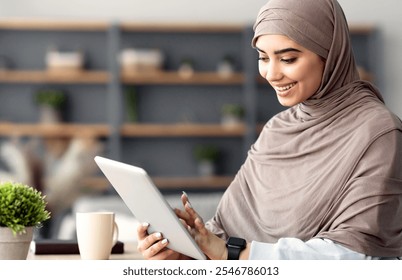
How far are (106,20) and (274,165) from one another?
4.95 m

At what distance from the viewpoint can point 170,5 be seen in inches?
265

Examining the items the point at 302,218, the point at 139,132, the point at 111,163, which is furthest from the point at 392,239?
the point at 139,132

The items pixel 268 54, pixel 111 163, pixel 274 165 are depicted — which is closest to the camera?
pixel 111 163

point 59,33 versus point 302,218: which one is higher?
point 59,33

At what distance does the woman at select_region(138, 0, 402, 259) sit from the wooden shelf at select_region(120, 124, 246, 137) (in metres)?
4.58

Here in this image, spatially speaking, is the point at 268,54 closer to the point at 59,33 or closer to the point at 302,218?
the point at 302,218

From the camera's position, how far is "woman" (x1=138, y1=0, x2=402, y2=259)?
1.61m

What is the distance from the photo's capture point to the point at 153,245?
163 cm

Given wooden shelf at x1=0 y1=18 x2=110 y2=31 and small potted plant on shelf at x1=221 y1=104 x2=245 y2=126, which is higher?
wooden shelf at x1=0 y1=18 x2=110 y2=31

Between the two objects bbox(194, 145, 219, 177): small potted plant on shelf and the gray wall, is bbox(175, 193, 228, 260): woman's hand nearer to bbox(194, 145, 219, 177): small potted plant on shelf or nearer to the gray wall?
bbox(194, 145, 219, 177): small potted plant on shelf

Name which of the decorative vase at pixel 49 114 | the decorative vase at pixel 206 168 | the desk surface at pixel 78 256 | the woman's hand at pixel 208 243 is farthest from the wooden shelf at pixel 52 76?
the woman's hand at pixel 208 243

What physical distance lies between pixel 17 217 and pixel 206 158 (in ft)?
17.0

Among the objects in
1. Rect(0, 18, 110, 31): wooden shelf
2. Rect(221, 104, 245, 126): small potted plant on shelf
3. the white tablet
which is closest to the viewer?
the white tablet

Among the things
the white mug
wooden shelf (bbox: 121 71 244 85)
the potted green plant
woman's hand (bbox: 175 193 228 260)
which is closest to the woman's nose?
woman's hand (bbox: 175 193 228 260)
